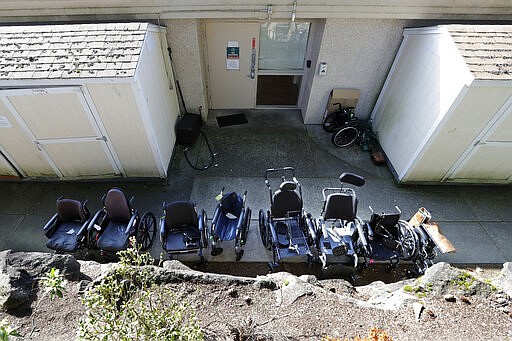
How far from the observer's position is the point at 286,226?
494cm

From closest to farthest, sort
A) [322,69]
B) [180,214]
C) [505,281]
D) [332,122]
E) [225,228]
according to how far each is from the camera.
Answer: [505,281]
[180,214]
[225,228]
[322,69]
[332,122]

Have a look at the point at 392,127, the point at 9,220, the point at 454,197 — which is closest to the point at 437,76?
the point at 392,127

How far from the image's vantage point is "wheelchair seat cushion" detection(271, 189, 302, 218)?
4.70 m

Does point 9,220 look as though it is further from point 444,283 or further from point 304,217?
point 444,283

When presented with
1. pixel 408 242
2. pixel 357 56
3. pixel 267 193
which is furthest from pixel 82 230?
pixel 357 56

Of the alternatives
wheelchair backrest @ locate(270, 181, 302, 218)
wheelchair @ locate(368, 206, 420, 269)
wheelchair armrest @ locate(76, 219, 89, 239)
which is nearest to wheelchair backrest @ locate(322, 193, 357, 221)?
wheelchair @ locate(368, 206, 420, 269)

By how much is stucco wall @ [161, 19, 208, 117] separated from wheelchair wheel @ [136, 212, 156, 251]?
10.9 ft

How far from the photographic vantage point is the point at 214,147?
22.8ft

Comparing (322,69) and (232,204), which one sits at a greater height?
(322,69)

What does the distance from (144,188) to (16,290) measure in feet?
9.80

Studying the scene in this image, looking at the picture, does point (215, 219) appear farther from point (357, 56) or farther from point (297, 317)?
point (357, 56)

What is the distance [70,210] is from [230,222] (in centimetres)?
272

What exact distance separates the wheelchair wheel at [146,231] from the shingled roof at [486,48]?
601cm

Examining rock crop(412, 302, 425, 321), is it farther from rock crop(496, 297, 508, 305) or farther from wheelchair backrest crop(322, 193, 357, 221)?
wheelchair backrest crop(322, 193, 357, 221)
